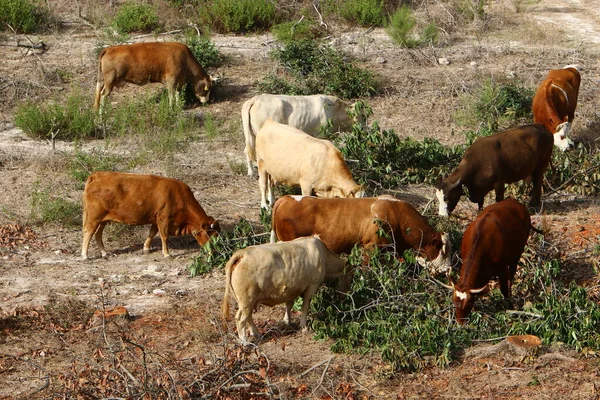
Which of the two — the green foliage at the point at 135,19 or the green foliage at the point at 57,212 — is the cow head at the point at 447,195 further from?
the green foliage at the point at 135,19

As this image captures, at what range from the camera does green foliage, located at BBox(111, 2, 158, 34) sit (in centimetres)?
2111

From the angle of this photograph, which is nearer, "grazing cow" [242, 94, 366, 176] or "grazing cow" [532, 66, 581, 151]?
"grazing cow" [242, 94, 366, 176]

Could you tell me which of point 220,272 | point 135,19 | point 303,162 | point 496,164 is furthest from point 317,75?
point 220,272

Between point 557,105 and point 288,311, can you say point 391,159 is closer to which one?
point 557,105

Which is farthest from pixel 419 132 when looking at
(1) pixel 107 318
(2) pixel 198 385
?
(2) pixel 198 385

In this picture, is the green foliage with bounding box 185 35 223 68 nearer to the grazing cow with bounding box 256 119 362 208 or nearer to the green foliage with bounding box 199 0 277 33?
the green foliage with bounding box 199 0 277 33

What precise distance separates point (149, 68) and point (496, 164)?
7320 mm

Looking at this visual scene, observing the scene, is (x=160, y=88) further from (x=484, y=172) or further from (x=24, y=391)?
(x=24, y=391)

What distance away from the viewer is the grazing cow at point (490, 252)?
10.5m

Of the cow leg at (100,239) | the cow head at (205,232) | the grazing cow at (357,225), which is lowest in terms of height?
the cow leg at (100,239)

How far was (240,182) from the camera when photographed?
49.6ft

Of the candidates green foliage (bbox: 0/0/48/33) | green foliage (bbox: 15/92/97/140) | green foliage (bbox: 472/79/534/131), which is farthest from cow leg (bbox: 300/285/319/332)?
green foliage (bbox: 0/0/48/33)

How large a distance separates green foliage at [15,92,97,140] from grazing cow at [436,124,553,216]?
21.4ft

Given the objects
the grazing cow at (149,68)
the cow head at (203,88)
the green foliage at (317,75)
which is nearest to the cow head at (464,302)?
the green foliage at (317,75)
